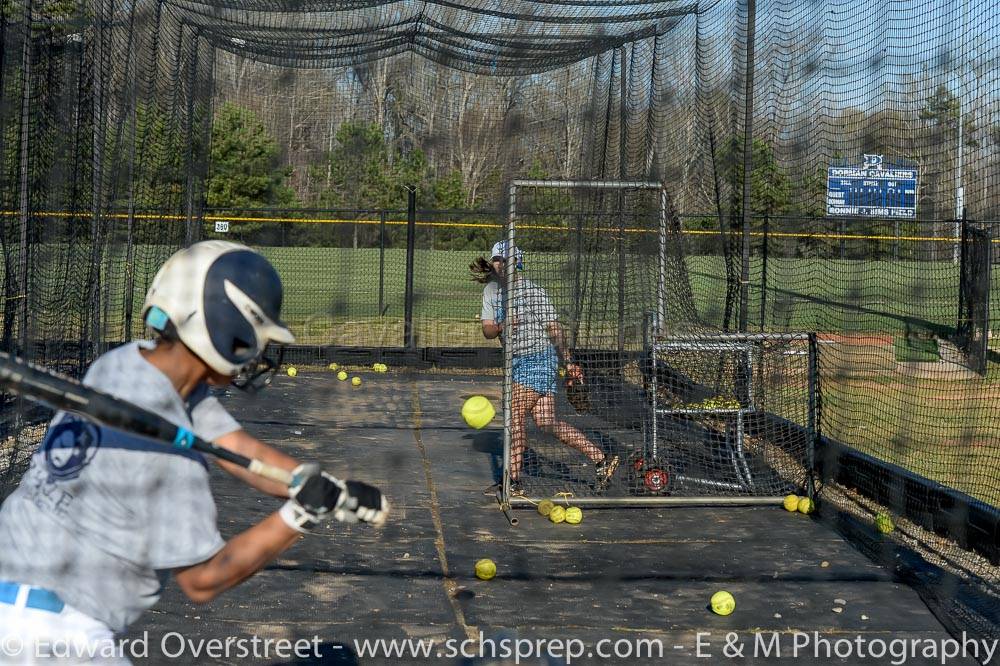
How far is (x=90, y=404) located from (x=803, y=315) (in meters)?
17.3

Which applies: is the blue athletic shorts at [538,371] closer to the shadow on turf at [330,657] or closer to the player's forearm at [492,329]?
the player's forearm at [492,329]

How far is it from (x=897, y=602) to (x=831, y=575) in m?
0.51

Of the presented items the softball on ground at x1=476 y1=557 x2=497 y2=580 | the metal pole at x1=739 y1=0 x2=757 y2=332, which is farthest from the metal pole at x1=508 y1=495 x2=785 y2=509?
the metal pole at x1=739 y1=0 x2=757 y2=332

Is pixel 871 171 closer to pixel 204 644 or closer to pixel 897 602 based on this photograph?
pixel 897 602

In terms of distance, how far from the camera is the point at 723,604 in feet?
17.2

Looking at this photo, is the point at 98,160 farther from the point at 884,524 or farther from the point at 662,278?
the point at 884,524

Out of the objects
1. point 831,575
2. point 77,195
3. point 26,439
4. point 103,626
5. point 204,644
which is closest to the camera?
point 103,626

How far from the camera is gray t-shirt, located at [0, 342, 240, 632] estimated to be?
2350 mm

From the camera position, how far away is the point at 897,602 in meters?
5.41

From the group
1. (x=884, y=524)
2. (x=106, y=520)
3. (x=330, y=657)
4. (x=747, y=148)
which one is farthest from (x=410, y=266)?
(x=106, y=520)

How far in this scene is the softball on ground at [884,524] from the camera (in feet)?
21.8

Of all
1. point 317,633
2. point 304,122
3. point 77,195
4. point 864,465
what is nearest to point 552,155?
point 304,122

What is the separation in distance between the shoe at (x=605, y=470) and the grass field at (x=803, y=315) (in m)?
1.30

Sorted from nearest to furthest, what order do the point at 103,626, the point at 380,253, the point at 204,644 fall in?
the point at 103,626
the point at 204,644
the point at 380,253
